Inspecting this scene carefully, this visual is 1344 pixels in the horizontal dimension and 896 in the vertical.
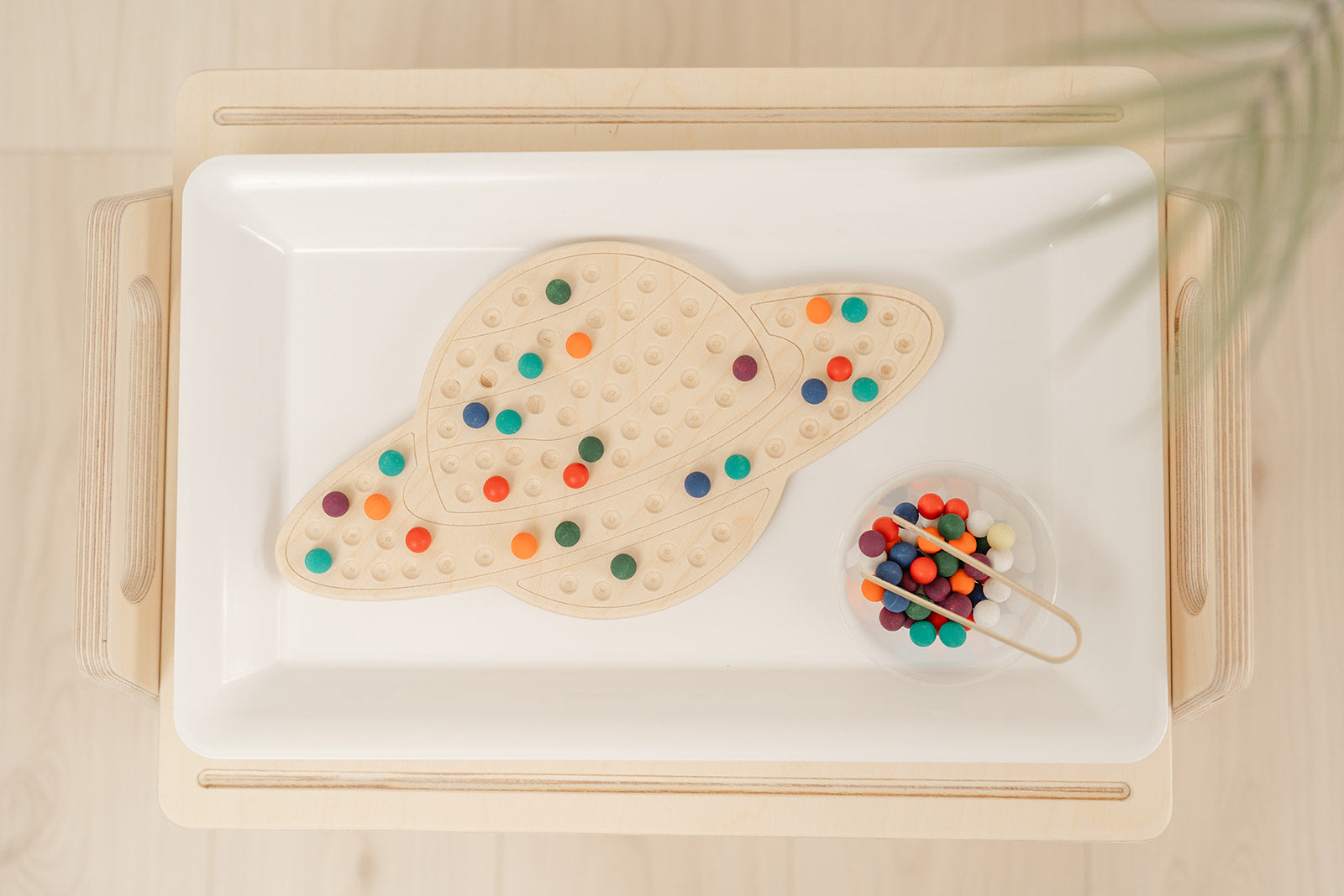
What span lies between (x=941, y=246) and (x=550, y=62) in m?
0.60

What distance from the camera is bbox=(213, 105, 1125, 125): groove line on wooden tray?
0.79m

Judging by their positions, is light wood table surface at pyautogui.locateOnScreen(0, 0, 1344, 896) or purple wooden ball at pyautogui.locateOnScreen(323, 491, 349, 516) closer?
purple wooden ball at pyautogui.locateOnScreen(323, 491, 349, 516)

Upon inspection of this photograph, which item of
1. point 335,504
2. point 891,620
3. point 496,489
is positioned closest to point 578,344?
point 496,489

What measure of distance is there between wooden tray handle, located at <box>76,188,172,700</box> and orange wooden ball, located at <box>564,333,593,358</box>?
40cm

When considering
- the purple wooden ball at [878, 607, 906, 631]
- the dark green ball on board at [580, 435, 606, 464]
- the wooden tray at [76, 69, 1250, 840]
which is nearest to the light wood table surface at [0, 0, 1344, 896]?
the wooden tray at [76, 69, 1250, 840]

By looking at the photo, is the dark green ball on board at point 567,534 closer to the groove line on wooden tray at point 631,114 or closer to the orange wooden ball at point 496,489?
the orange wooden ball at point 496,489

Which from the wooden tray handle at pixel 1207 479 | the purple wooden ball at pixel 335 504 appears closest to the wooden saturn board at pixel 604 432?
the purple wooden ball at pixel 335 504

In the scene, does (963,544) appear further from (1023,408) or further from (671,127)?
(671,127)

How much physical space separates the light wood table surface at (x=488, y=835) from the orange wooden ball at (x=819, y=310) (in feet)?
1.54

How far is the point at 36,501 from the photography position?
3.70 feet

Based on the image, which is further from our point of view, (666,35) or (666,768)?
(666,35)

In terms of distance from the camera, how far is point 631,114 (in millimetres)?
805

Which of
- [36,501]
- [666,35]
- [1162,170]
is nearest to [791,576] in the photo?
[1162,170]

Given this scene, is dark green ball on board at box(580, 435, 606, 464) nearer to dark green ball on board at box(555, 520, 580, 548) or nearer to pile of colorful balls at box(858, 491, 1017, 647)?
dark green ball on board at box(555, 520, 580, 548)
